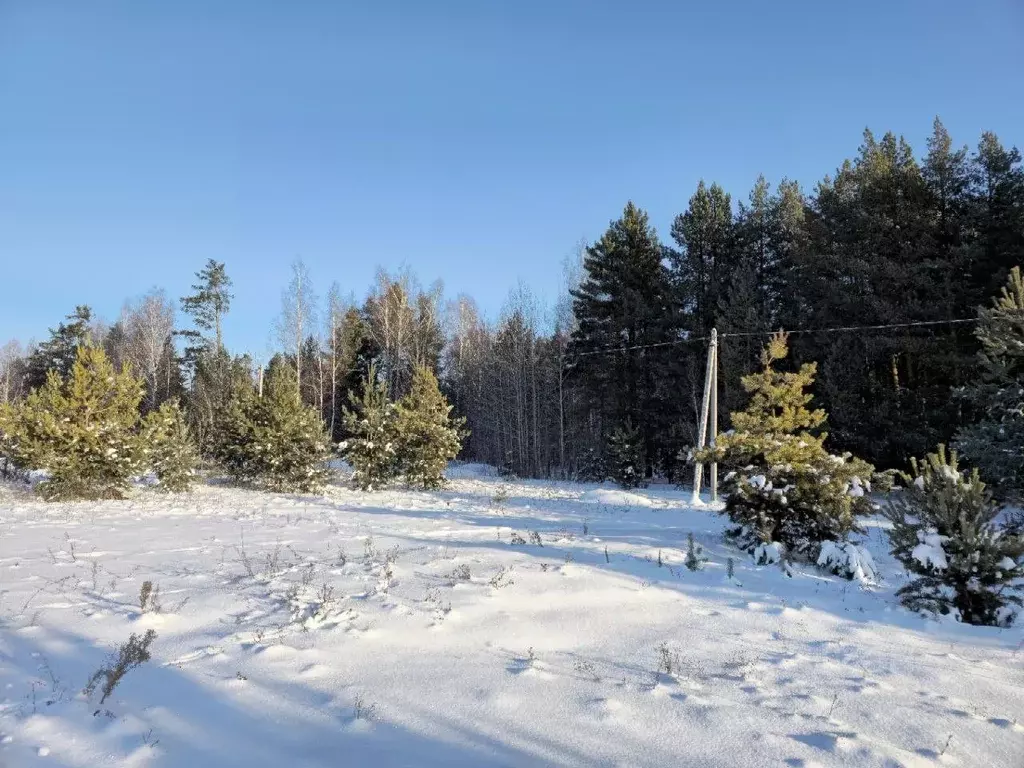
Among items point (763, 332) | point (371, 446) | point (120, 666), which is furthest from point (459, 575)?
point (763, 332)

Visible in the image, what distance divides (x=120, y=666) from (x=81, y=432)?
14.3 m

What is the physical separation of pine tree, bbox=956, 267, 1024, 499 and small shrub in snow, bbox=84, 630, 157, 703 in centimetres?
1315

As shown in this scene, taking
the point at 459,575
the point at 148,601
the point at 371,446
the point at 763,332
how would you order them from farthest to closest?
the point at 763,332, the point at 371,446, the point at 459,575, the point at 148,601

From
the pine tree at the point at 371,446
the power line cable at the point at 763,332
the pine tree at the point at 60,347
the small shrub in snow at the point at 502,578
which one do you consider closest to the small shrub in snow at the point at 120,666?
the small shrub in snow at the point at 502,578

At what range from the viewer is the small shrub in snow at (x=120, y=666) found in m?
3.86

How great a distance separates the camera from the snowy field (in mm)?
3305

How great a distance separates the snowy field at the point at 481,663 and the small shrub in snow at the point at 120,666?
3.1 inches

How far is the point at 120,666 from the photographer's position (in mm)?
4008

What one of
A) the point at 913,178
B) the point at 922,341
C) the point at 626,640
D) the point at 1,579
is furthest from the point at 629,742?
the point at 913,178

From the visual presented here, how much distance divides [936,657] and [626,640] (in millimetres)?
2530

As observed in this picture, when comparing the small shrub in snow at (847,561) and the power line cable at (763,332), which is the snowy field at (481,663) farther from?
the power line cable at (763,332)

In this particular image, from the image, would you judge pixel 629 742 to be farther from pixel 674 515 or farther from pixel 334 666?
pixel 674 515

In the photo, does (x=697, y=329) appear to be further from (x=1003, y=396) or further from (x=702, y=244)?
(x=1003, y=396)

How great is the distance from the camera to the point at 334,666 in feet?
14.2
